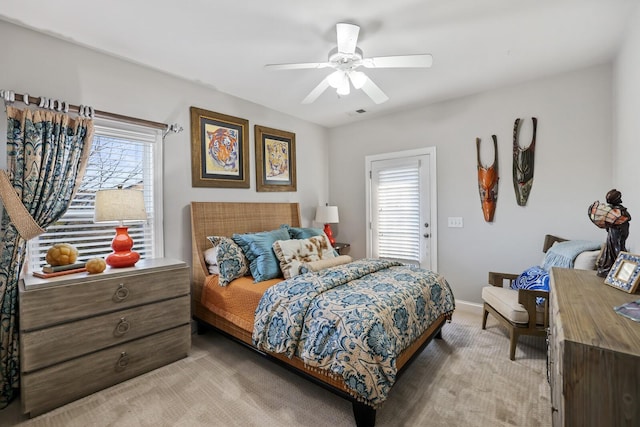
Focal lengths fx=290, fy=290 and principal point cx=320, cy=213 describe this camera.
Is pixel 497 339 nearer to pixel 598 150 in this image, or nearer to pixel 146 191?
pixel 598 150

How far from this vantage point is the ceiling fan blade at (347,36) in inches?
75.0

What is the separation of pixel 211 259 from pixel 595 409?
2.80 m

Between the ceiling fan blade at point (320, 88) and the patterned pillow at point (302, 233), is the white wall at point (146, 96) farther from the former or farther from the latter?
the ceiling fan blade at point (320, 88)

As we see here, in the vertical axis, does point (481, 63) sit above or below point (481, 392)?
above

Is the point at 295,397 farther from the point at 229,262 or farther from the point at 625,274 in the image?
the point at 625,274

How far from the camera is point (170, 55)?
253 cm

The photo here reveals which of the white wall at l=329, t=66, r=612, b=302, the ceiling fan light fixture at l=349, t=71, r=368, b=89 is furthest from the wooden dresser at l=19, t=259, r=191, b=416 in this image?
the white wall at l=329, t=66, r=612, b=302

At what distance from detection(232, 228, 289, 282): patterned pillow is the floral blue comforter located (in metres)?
0.39

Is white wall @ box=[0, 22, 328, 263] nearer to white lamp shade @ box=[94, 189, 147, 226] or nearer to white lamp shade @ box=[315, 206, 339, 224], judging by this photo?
white lamp shade @ box=[315, 206, 339, 224]

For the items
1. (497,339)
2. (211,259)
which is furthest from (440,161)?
(211,259)

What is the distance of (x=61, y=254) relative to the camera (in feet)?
6.94

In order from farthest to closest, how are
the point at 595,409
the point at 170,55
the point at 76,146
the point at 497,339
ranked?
the point at 497,339 < the point at 170,55 < the point at 76,146 < the point at 595,409

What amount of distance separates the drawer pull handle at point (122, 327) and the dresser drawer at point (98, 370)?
102mm

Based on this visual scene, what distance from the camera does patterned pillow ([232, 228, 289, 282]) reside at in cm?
262
